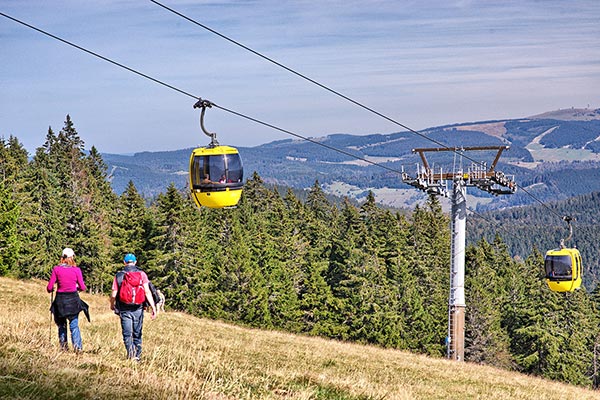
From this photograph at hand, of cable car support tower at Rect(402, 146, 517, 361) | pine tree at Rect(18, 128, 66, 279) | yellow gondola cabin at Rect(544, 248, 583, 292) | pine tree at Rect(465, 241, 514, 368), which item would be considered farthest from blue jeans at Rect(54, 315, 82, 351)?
pine tree at Rect(465, 241, 514, 368)

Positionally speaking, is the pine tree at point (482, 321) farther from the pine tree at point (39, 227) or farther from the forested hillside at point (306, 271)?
the pine tree at point (39, 227)

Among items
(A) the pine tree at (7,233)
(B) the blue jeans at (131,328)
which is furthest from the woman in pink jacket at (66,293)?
(A) the pine tree at (7,233)

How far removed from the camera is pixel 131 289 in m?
13.9

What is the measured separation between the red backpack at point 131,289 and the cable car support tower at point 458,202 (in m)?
30.2

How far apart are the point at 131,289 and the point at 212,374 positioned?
246 cm

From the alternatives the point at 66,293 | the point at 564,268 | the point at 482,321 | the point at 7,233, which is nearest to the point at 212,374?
the point at 66,293

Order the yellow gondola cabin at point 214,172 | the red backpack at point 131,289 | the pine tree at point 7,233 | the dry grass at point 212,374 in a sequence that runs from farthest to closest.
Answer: the pine tree at point 7,233, the yellow gondola cabin at point 214,172, the red backpack at point 131,289, the dry grass at point 212,374

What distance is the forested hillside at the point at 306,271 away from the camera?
193 ft

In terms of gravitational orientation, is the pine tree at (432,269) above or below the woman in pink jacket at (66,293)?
below

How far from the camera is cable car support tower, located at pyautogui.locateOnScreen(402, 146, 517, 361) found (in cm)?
4316

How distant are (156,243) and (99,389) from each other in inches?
1933

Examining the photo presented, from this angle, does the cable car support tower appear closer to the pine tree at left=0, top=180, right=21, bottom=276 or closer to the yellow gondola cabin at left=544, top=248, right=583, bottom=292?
the yellow gondola cabin at left=544, top=248, right=583, bottom=292

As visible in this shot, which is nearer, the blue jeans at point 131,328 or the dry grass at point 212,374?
the dry grass at point 212,374

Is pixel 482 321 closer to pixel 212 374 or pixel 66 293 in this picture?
pixel 66 293
